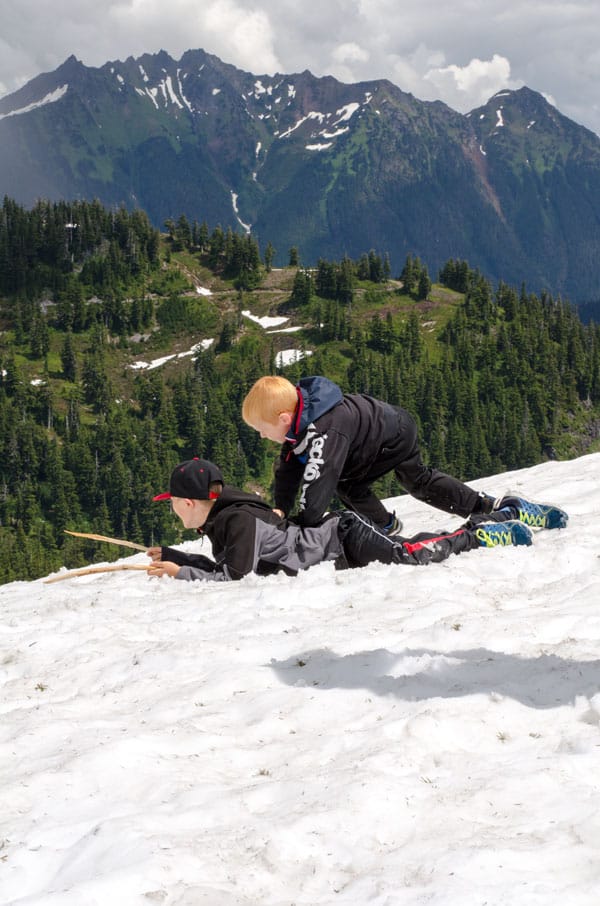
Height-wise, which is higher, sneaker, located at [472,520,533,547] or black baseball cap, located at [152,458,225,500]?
black baseball cap, located at [152,458,225,500]

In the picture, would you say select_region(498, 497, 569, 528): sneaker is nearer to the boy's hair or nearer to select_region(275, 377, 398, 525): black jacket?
select_region(275, 377, 398, 525): black jacket

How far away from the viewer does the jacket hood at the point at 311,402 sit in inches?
396

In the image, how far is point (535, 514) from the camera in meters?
11.4

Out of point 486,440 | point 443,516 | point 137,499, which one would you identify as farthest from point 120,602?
point 486,440

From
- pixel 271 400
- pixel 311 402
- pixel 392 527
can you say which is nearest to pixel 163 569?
pixel 271 400

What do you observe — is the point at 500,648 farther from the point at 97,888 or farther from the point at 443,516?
the point at 443,516

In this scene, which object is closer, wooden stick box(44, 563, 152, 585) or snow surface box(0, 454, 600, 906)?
snow surface box(0, 454, 600, 906)

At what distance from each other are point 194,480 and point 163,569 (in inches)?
59.8

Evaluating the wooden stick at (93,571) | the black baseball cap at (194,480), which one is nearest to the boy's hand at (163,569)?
the wooden stick at (93,571)

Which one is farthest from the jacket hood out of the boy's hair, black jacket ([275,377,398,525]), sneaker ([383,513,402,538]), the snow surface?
sneaker ([383,513,402,538])

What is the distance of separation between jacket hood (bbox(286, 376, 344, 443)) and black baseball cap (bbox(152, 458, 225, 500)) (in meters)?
1.21

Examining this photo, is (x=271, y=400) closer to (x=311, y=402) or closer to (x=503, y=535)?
(x=311, y=402)

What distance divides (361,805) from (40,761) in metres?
2.34

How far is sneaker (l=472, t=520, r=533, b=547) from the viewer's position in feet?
Result: 34.3
